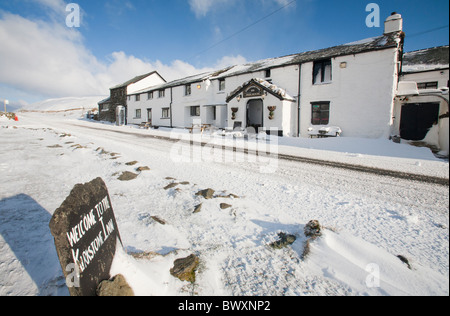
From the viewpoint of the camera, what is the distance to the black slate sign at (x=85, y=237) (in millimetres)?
1573

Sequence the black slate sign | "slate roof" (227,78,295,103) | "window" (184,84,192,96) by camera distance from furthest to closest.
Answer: "window" (184,84,192,96)
"slate roof" (227,78,295,103)
the black slate sign

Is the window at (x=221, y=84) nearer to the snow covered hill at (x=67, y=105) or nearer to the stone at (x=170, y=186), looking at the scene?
the stone at (x=170, y=186)

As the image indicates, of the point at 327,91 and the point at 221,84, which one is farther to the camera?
the point at 221,84

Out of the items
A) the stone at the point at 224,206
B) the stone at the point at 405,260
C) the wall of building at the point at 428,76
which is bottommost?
the stone at the point at 224,206

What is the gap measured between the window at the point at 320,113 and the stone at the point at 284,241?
15474 millimetres

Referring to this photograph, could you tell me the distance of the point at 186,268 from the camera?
2.34 m

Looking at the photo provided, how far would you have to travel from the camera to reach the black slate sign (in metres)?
1.57

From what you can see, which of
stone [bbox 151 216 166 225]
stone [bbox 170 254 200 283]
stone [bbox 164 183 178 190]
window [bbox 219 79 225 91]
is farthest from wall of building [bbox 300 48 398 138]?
stone [bbox 170 254 200 283]

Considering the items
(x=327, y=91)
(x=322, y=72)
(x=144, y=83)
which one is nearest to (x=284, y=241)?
(x=327, y=91)

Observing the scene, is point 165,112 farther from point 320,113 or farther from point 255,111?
point 320,113

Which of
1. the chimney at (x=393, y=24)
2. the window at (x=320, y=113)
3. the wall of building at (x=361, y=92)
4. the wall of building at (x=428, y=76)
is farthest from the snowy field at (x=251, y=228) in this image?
the wall of building at (x=428, y=76)

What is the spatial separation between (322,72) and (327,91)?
1.81 metres

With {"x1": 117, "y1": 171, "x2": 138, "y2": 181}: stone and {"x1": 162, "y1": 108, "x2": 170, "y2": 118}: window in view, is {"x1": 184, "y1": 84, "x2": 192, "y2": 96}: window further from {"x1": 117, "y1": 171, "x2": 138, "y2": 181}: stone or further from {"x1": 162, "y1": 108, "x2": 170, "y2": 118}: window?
{"x1": 117, "y1": 171, "x2": 138, "y2": 181}: stone
